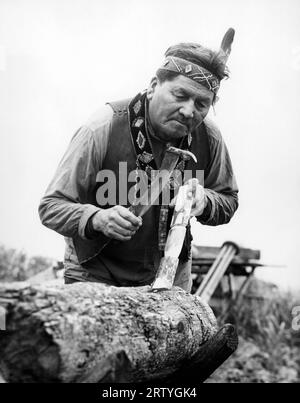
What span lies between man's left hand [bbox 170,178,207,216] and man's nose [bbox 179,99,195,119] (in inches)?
12.0

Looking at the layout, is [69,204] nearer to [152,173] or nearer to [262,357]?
[152,173]

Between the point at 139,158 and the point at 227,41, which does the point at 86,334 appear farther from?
the point at 227,41

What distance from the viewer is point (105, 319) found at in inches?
80.1

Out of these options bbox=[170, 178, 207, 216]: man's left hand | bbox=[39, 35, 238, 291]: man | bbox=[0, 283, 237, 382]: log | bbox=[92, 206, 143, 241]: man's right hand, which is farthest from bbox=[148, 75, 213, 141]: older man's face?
bbox=[0, 283, 237, 382]: log

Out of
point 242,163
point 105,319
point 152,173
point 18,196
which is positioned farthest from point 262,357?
point 105,319

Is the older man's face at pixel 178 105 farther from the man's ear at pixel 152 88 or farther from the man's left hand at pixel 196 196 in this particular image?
the man's left hand at pixel 196 196

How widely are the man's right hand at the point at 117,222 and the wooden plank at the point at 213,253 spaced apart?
3260 mm

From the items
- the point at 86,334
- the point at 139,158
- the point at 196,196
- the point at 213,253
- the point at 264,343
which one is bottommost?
the point at 264,343

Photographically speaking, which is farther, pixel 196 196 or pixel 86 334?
pixel 196 196

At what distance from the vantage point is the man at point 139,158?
2.92 m

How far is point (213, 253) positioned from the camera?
610 cm

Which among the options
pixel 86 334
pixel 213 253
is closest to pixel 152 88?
pixel 86 334

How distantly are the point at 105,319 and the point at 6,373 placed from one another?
0.35m

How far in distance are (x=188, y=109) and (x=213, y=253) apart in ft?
10.8
